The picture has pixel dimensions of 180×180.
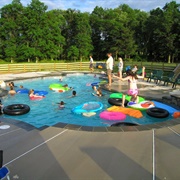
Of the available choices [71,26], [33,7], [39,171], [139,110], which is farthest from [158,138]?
[71,26]

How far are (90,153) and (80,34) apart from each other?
3670 cm

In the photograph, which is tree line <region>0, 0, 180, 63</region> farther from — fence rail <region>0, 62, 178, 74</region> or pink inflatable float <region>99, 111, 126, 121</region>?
pink inflatable float <region>99, 111, 126, 121</region>

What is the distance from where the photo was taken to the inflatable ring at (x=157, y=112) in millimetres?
7613

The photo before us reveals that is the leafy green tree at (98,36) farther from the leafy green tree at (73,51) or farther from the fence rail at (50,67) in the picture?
the fence rail at (50,67)

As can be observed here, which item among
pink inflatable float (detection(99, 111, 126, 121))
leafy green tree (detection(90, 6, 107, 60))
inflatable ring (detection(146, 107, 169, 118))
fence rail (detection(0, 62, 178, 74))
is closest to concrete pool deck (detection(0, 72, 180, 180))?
inflatable ring (detection(146, 107, 169, 118))

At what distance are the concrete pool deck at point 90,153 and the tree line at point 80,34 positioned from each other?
30783 millimetres

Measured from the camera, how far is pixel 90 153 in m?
4.09

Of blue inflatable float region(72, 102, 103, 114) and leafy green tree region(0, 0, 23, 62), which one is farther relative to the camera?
leafy green tree region(0, 0, 23, 62)

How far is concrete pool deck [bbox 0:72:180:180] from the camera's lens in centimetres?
339

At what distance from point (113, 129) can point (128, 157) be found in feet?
4.81

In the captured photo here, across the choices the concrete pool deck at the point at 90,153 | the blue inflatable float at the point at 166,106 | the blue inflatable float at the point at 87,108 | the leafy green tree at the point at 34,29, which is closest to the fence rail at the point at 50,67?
the leafy green tree at the point at 34,29

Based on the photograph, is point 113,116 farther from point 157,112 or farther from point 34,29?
point 34,29

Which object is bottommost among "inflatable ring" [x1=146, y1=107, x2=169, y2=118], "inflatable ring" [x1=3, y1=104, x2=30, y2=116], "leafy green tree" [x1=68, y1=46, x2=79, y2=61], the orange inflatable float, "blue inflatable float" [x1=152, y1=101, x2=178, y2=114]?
"inflatable ring" [x1=3, y1=104, x2=30, y2=116]

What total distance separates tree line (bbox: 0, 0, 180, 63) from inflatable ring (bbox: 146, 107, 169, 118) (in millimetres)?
28992
